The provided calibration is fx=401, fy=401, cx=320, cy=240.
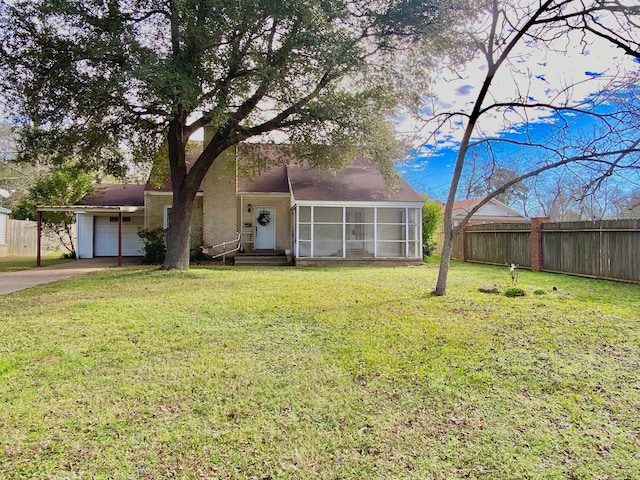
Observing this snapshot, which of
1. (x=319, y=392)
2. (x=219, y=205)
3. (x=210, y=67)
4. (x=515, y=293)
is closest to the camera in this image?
(x=319, y=392)

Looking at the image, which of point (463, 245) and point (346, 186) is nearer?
point (346, 186)

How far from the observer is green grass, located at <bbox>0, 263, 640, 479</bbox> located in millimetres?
2584

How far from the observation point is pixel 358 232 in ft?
55.0

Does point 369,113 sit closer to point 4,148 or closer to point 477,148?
point 477,148

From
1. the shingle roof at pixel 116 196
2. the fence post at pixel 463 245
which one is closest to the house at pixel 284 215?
the shingle roof at pixel 116 196

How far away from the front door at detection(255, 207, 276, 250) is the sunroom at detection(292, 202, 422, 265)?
7.13 feet

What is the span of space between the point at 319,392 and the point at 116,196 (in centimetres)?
2127

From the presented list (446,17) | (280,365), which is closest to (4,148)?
(446,17)

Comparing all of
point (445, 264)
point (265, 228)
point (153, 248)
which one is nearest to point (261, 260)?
point (265, 228)

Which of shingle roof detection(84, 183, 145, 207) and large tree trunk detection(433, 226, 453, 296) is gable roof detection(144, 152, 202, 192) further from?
large tree trunk detection(433, 226, 453, 296)

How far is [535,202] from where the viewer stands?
1160 inches

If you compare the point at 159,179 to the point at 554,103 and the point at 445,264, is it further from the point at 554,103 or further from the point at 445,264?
the point at 554,103

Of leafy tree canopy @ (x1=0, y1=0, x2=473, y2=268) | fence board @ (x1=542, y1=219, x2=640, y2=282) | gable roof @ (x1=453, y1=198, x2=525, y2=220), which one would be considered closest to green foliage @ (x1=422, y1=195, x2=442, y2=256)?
fence board @ (x1=542, y1=219, x2=640, y2=282)

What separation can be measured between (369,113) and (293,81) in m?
2.37
